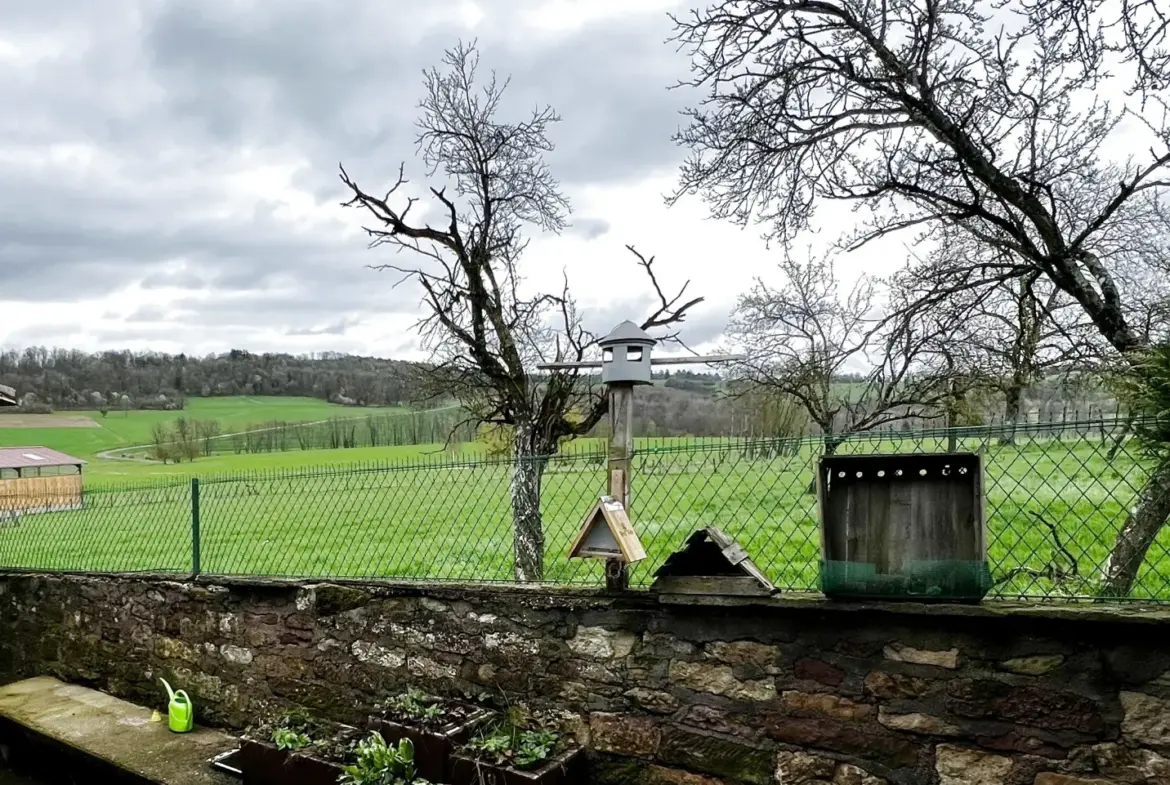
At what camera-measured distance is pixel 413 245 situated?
4.99 m

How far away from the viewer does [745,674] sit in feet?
8.73

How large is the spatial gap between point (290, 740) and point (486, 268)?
3178 millimetres

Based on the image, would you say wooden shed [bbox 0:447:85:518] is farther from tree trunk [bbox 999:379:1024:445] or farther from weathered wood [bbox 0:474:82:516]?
tree trunk [bbox 999:379:1024:445]

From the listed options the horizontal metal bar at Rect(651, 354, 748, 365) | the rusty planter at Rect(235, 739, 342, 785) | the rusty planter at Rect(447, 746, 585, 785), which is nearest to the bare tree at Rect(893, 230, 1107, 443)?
the horizontal metal bar at Rect(651, 354, 748, 365)

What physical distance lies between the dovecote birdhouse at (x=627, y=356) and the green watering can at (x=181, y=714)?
11.3 feet

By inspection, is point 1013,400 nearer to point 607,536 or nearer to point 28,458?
point 607,536

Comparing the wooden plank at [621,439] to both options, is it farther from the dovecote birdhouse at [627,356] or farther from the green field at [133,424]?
the green field at [133,424]

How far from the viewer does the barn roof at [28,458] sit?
7459 mm

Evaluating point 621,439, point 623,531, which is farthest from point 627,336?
point 623,531

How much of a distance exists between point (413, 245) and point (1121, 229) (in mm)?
4569

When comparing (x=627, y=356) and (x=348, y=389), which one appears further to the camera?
(x=348, y=389)

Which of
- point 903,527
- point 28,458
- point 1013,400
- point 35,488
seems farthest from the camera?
point 28,458

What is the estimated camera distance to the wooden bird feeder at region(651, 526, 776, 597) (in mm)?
2635

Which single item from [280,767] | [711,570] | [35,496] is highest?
[711,570]
